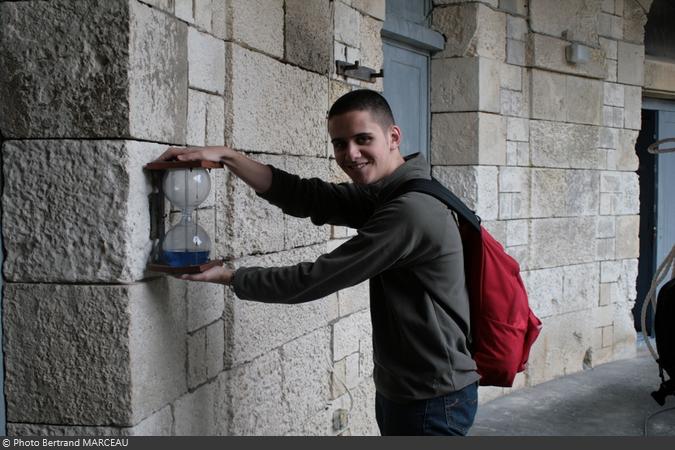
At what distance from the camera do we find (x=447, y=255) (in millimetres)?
2096

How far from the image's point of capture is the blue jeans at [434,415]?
82.4 inches

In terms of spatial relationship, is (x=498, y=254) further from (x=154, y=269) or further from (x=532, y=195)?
(x=532, y=195)

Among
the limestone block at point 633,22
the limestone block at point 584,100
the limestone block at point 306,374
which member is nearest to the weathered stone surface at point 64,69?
the limestone block at point 306,374

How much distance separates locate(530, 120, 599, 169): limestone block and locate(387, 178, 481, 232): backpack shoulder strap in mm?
3344

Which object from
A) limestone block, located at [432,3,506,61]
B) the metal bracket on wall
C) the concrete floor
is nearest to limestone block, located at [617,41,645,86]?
limestone block, located at [432,3,506,61]

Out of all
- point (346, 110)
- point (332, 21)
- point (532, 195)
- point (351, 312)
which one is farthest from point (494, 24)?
point (346, 110)

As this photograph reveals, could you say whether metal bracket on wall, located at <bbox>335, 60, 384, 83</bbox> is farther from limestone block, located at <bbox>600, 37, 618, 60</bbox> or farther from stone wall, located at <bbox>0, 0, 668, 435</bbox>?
limestone block, located at <bbox>600, 37, 618, 60</bbox>

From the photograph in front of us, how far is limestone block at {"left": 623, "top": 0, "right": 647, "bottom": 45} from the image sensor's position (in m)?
6.12

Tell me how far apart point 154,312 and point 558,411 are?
3.47 meters

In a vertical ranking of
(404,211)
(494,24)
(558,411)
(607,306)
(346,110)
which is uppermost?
(494,24)

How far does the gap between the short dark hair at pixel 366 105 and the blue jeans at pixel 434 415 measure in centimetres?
79

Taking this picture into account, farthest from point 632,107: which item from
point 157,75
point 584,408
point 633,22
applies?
point 157,75

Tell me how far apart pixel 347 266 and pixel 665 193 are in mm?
5587

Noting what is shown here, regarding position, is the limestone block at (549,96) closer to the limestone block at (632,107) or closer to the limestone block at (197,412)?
the limestone block at (632,107)
